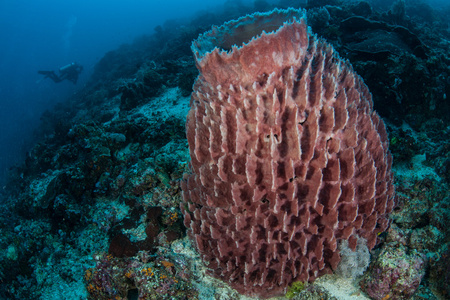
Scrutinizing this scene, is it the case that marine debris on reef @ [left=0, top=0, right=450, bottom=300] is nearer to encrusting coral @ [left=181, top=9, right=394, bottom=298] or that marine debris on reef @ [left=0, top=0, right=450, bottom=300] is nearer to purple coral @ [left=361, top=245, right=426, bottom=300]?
purple coral @ [left=361, top=245, right=426, bottom=300]

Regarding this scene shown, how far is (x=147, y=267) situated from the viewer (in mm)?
2801

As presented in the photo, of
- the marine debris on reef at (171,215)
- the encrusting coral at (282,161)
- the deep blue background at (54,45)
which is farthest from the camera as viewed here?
the deep blue background at (54,45)

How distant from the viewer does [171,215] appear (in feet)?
11.3

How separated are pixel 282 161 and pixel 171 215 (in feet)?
6.27

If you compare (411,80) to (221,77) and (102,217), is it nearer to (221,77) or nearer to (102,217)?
(221,77)

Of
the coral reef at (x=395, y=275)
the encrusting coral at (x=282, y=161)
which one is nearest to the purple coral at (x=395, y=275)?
the coral reef at (x=395, y=275)

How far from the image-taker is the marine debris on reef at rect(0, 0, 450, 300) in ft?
8.57

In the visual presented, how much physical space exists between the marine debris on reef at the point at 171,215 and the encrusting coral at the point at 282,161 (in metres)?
0.17

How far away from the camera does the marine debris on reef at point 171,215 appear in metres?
2.61

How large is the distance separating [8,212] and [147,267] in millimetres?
5411

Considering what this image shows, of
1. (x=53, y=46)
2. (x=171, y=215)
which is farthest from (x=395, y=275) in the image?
(x=53, y=46)

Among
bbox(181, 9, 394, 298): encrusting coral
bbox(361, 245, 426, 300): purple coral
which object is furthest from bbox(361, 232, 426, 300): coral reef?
bbox(181, 9, 394, 298): encrusting coral

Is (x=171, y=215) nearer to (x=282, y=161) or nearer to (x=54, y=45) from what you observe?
(x=282, y=161)

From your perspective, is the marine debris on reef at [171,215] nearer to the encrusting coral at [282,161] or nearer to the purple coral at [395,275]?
the purple coral at [395,275]
